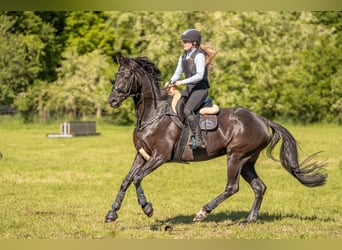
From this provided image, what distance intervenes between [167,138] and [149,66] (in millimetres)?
1190

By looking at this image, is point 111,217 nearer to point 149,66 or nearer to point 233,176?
point 233,176

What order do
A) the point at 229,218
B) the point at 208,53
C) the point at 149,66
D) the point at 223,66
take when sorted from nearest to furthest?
the point at 208,53 → the point at 149,66 → the point at 229,218 → the point at 223,66

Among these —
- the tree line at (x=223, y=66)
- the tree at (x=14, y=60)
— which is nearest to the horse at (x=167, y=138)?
the tree line at (x=223, y=66)

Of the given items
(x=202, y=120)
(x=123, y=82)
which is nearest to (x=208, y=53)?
(x=202, y=120)

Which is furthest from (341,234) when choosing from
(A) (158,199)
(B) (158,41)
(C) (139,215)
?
(B) (158,41)

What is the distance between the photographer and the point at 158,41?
4809 cm

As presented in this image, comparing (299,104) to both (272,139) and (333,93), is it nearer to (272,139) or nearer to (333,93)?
(333,93)

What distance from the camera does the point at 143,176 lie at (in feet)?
35.8

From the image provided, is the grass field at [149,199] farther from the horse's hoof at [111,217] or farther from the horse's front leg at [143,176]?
the horse's front leg at [143,176]

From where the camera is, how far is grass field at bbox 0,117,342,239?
10703 millimetres

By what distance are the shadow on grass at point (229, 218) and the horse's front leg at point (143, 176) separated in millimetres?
353

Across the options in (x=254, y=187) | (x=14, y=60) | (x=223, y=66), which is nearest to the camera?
(x=254, y=187)

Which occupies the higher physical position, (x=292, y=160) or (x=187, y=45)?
(x=187, y=45)

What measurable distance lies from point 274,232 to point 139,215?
2817 millimetres
